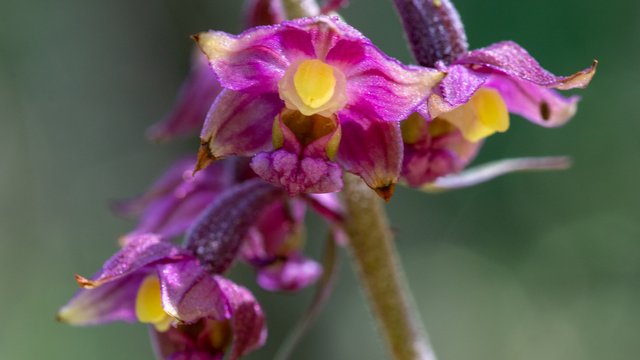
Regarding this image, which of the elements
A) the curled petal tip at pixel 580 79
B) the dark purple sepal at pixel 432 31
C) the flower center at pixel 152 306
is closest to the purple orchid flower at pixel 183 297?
the flower center at pixel 152 306

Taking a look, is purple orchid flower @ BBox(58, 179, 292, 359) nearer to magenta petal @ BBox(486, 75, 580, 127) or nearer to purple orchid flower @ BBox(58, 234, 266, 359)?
purple orchid flower @ BBox(58, 234, 266, 359)

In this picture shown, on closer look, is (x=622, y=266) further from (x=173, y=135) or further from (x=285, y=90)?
(x=285, y=90)

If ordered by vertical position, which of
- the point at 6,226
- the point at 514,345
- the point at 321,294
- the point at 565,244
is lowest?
the point at 514,345

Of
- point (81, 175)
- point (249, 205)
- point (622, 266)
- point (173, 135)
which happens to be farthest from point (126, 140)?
point (249, 205)

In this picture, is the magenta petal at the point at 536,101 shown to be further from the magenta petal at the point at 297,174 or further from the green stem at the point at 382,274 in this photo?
the magenta petal at the point at 297,174

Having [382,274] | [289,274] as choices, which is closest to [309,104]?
[382,274]
